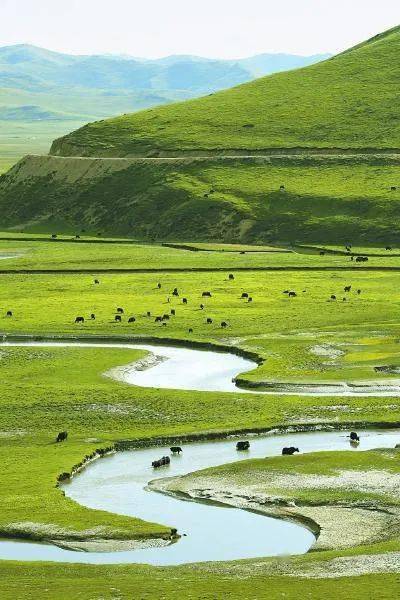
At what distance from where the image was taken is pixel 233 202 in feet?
579

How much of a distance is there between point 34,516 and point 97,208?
138 meters

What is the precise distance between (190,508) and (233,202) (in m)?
122

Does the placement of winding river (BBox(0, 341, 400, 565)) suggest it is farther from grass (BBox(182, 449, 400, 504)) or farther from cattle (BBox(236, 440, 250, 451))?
grass (BBox(182, 449, 400, 504))

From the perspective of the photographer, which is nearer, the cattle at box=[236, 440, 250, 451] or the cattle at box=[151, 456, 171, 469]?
→ the cattle at box=[151, 456, 171, 469]

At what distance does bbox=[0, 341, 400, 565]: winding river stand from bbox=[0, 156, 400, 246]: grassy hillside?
9008cm

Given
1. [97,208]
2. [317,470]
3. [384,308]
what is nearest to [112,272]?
[384,308]

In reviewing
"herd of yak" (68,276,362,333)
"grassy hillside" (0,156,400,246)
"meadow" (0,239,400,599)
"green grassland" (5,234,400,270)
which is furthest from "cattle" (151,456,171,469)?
"grassy hillside" (0,156,400,246)

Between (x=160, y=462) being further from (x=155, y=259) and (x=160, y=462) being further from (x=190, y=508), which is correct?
(x=155, y=259)

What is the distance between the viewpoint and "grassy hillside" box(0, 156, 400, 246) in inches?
6624

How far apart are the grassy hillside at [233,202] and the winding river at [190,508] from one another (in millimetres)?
90076

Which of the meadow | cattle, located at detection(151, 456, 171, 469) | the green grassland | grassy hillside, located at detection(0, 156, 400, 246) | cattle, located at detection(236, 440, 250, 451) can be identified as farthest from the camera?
grassy hillside, located at detection(0, 156, 400, 246)

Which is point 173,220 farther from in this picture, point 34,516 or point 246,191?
point 34,516

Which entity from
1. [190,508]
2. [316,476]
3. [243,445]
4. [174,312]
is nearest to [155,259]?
[174,312]

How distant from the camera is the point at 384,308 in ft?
355
